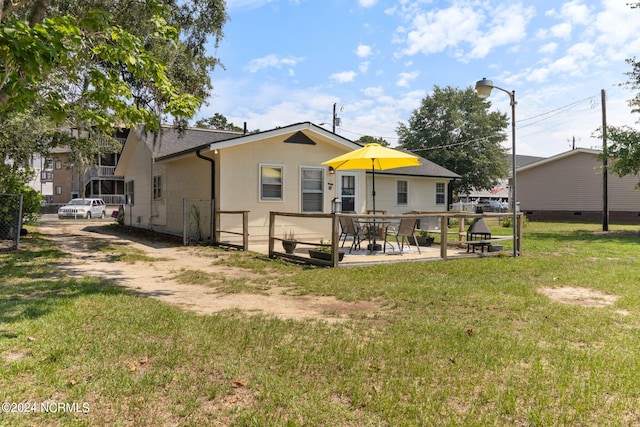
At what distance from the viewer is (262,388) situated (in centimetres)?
271

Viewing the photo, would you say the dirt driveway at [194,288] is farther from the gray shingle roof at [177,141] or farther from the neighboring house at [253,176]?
the gray shingle roof at [177,141]

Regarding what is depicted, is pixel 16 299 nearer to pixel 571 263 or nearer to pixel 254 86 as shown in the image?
pixel 571 263

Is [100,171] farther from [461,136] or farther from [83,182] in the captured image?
[461,136]

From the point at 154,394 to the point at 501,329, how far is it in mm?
3228

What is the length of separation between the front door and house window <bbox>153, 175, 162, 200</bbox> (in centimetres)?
716

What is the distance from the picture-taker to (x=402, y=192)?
62.8 feet

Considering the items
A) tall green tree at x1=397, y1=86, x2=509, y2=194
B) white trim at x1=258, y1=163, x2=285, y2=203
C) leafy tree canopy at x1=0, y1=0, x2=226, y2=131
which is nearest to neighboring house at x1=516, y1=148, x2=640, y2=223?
tall green tree at x1=397, y1=86, x2=509, y2=194

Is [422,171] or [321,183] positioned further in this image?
[422,171]

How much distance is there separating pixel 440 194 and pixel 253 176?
39.3 ft

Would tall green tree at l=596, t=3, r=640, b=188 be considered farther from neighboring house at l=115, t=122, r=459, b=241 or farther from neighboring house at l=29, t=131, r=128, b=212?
neighboring house at l=29, t=131, r=128, b=212

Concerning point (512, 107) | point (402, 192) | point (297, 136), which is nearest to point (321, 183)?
point (297, 136)

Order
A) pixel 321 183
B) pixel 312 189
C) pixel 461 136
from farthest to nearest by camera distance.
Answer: pixel 461 136 → pixel 321 183 → pixel 312 189

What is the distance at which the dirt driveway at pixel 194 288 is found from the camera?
188 inches

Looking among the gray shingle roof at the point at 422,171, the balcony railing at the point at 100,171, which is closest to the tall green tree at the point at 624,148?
the gray shingle roof at the point at 422,171
